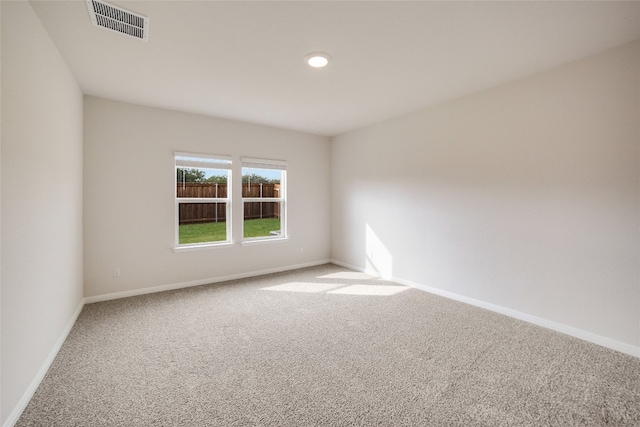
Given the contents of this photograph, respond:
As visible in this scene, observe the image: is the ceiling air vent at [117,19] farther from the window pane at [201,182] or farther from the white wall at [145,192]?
the window pane at [201,182]

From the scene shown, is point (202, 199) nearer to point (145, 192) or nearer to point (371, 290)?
point (145, 192)

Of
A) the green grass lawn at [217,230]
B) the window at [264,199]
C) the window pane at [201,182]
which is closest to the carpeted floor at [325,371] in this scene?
the green grass lawn at [217,230]

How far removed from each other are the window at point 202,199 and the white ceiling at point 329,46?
101cm

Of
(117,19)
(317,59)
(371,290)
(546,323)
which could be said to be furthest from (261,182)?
(546,323)

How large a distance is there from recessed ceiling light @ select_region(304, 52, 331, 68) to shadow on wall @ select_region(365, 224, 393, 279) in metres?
2.95

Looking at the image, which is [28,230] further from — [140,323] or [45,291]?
[140,323]

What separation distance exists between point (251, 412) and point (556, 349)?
8.42 feet

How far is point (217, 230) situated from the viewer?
4.65 meters

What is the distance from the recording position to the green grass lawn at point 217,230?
14.3ft

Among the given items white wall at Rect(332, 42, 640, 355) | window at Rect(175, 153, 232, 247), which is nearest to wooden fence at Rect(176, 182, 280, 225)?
window at Rect(175, 153, 232, 247)

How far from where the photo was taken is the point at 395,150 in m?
4.52

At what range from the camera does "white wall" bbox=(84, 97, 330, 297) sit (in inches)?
142

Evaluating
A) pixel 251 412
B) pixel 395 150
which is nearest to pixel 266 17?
pixel 251 412

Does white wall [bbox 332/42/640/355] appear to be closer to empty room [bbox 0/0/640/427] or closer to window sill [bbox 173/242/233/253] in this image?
empty room [bbox 0/0/640/427]
